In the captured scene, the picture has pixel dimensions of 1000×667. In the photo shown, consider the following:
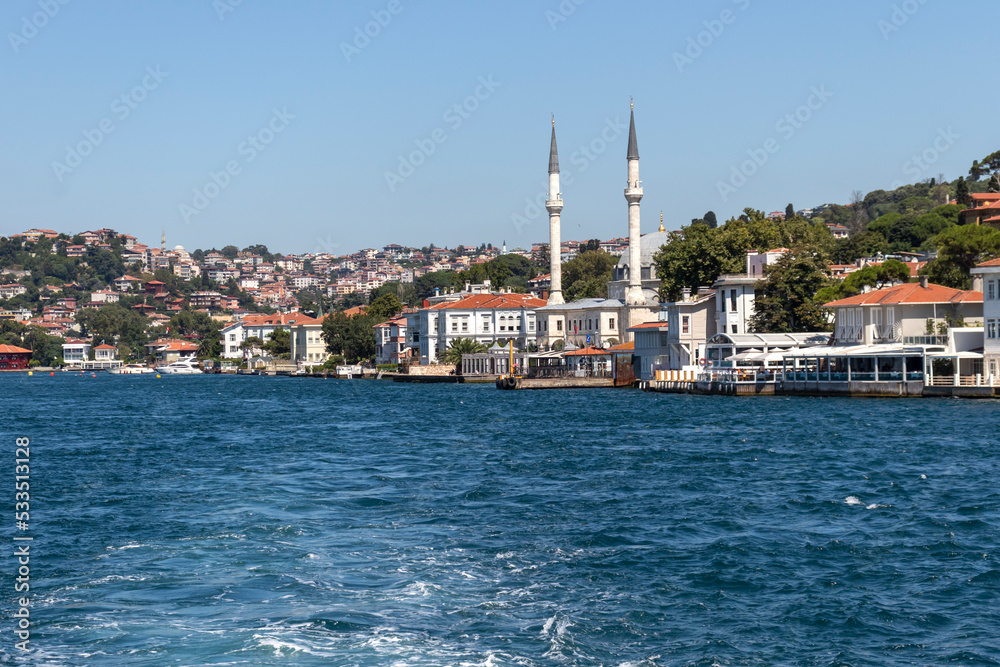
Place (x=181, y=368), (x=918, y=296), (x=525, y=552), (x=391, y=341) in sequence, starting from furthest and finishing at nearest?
1. (x=181, y=368)
2. (x=391, y=341)
3. (x=918, y=296)
4. (x=525, y=552)

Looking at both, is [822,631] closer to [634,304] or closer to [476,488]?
[476,488]

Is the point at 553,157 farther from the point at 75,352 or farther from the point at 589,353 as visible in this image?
the point at 75,352

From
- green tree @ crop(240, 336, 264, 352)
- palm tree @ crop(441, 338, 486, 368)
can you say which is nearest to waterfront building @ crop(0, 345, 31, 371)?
green tree @ crop(240, 336, 264, 352)

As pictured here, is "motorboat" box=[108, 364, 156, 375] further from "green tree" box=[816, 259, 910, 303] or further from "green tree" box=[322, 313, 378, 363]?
"green tree" box=[816, 259, 910, 303]

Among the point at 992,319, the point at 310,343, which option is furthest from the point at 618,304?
the point at 310,343

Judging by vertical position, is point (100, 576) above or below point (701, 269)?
below

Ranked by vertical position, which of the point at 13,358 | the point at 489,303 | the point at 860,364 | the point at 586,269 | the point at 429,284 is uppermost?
the point at 429,284

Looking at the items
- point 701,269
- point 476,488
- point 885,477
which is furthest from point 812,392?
point 476,488
